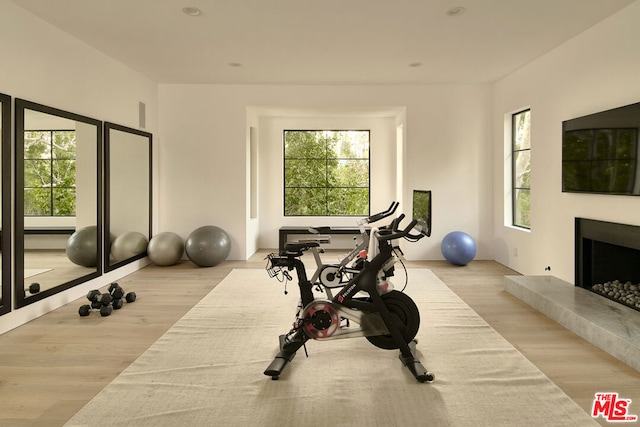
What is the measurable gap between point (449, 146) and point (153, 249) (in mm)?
4618

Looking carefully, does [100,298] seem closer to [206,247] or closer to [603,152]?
[206,247]

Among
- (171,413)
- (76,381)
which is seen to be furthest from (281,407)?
(76,381)

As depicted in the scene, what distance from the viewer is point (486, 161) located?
6922mm

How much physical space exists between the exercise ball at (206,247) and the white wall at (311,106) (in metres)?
0.55

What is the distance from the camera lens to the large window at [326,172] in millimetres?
8445

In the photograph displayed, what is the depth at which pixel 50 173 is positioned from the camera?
4.16 metres

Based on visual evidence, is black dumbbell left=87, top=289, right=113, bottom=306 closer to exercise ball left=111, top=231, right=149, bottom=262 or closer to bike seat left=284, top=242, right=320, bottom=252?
exercise ball left=111, top=231, right=149, bottom=262

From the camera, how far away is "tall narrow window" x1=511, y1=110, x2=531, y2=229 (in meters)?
6.00

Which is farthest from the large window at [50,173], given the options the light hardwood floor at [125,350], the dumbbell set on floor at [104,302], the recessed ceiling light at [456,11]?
the recessed ceiling light at [456,11]

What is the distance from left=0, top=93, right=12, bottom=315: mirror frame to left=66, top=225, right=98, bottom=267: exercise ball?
824 mm

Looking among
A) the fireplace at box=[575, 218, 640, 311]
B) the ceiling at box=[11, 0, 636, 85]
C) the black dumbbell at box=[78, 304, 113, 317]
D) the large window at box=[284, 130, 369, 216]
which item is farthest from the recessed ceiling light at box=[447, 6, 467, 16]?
the large window at box=[284, 130, 369, 216]

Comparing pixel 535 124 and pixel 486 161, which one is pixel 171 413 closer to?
pixel 535 124

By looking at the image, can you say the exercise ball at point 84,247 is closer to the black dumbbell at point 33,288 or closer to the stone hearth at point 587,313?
the black dumbbell at point 33,288

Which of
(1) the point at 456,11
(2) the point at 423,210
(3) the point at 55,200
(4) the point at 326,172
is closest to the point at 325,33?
(1) the point at 456,11
